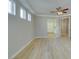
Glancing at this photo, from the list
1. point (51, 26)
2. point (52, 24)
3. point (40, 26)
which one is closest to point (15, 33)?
point (40, 26)

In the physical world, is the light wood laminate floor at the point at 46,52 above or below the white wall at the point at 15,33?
below

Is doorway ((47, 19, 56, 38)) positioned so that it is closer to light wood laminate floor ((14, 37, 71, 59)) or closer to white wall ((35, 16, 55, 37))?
white wall ((35, 16, 55, 37))

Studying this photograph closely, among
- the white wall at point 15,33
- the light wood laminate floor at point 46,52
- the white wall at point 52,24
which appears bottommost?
the light wood laminate floor at point 46,52

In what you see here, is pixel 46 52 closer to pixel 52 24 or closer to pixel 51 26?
→ pixel 52 24

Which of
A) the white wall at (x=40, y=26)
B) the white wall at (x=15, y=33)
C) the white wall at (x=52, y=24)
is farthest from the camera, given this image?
the white wall at (x=52, y=24)

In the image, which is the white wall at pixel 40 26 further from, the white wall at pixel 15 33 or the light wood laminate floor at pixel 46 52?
the white wall at pixel 15 33

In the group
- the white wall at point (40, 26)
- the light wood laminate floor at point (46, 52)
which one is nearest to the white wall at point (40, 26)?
the white wall at point (40, 26)

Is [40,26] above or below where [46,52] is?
above

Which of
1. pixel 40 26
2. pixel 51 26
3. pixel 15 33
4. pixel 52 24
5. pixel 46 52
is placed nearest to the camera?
pixel 15 33

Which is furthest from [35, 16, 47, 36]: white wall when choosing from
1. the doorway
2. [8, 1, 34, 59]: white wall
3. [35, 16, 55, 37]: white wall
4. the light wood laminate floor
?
[8, 1, 34, 59]: white wall
